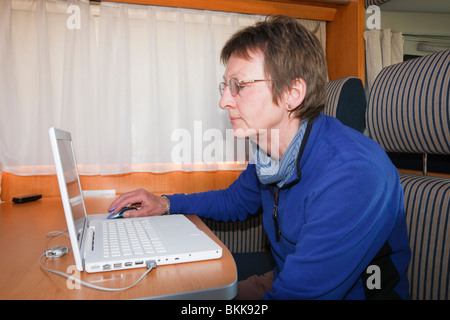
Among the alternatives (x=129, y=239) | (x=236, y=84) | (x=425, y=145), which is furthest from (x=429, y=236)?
(x=129, y=239)

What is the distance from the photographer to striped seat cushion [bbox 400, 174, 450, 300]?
0.78 meters

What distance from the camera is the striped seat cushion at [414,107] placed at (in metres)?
0.81

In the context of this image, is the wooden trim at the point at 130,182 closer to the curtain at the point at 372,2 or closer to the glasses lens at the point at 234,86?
the glasses lens at the point at 234,86

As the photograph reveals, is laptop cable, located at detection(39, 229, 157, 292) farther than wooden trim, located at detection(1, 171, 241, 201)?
No

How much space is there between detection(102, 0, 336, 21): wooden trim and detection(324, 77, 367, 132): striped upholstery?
35.9 inches

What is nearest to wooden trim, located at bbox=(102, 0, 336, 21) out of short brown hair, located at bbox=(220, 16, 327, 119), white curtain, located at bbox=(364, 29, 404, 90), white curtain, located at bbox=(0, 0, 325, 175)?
white curtain, located at bbox=(0, 0, 325, 175)

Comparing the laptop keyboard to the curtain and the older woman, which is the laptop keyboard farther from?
the curtain

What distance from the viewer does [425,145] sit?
2.86 feet

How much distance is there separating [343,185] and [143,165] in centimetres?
133

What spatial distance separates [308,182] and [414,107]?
38 centimetres

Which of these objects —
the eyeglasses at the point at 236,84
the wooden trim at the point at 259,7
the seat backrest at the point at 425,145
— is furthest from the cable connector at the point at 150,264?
the wooden trim at the point at 259,7

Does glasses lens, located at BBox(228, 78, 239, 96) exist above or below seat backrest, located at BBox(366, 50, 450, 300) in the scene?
above

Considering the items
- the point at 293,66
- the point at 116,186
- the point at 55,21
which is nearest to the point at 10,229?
the point at 116,186

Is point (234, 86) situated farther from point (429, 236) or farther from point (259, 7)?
point (259, 7)
